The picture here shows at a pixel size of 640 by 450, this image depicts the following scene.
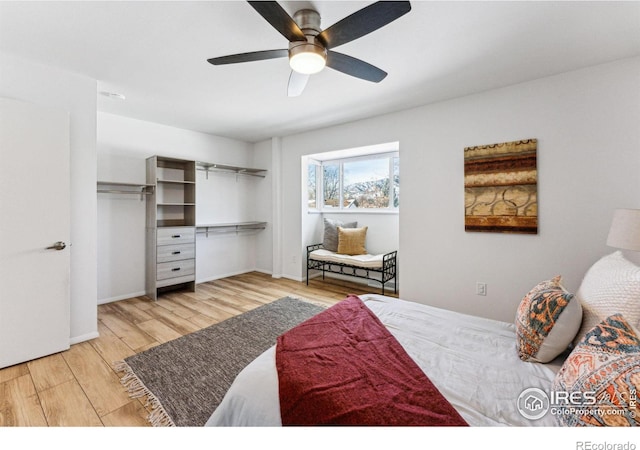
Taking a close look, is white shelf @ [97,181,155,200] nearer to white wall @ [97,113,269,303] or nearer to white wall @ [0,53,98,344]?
white wall @ [97,113,269,303]

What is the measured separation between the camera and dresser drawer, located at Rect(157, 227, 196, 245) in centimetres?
371

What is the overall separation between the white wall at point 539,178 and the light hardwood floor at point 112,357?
123 cm

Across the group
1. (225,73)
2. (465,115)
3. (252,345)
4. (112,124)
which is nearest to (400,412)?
(252,345)

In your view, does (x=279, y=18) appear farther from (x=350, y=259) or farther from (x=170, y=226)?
(x=170, y=226)

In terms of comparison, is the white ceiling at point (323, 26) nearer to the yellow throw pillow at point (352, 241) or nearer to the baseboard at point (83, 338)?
the yellow throw pillow at point (352, 241)

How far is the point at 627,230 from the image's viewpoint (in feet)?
5.49

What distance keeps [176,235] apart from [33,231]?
1694mm

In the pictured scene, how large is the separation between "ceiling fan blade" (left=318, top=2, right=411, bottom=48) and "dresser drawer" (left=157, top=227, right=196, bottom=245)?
327 cm

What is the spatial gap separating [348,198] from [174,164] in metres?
2.98

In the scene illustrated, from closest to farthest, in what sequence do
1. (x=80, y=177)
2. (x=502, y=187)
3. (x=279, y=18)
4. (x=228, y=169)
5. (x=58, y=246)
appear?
(x=279, y=18) → (x=58, y=246) → (x=80, y=177) → (x=502, y=187) → (x=228, y=169)

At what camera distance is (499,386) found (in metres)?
1.10

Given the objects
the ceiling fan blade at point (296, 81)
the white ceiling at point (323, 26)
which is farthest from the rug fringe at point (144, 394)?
the white ceiling at point (323, 26)

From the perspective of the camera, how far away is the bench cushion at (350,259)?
384 centimetres

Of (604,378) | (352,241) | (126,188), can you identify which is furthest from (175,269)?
(604,378)
